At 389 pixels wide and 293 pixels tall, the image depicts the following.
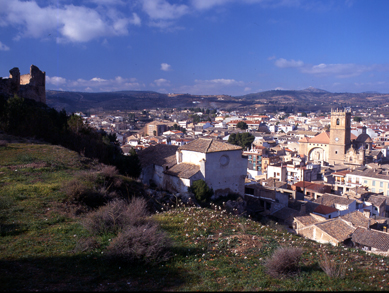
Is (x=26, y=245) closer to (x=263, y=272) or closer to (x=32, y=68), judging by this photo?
(x=263, y=272)

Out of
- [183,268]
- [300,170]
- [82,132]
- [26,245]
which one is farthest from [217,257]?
[300,170]

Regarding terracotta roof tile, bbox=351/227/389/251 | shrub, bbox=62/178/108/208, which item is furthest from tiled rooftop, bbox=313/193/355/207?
shrub, bbox=62/178/108/208

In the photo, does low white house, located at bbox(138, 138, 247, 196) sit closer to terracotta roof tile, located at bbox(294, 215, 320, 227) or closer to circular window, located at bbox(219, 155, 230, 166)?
circular window, located at bbox(219, 155, 230, 166)

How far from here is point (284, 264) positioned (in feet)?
14.1

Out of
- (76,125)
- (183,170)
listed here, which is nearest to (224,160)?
(183,170)

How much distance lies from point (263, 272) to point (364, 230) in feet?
39.8

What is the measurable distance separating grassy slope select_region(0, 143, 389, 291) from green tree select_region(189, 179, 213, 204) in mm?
8323

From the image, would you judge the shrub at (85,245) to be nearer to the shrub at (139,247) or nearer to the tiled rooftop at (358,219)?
the shrub at (139,247)

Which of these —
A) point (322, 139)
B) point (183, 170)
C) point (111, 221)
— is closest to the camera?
point (111, 221)

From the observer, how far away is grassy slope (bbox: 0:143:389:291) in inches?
155

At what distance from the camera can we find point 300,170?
99.9 ft

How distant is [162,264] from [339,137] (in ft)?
155

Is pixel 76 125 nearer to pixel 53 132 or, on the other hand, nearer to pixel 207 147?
pixel 53 132

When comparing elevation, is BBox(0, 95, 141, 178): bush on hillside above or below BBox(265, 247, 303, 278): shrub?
above
